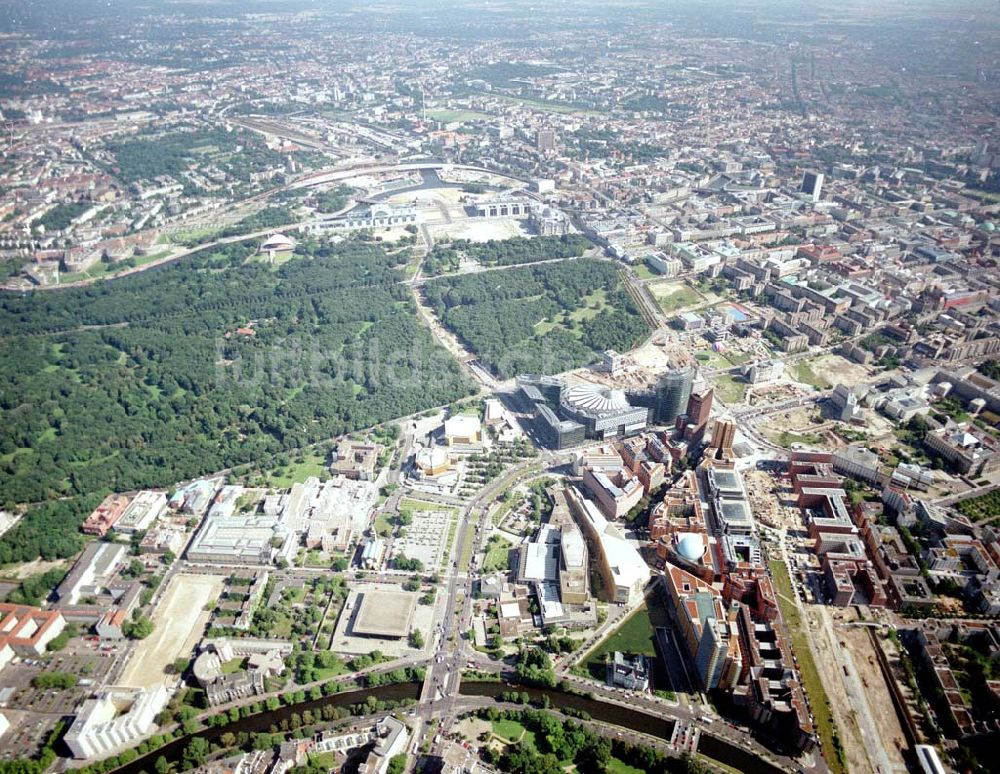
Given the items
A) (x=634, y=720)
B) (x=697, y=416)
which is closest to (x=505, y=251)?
(x=697, y=416)

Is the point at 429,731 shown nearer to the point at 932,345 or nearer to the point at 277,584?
the point at 277,584

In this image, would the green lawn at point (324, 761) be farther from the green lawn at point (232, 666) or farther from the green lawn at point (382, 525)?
the green lawn at point (382, 525)

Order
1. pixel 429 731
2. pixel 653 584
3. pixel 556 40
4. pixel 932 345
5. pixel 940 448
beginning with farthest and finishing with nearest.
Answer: pixel 556 40
pixel 932 345
pixel 940 448
pixel 653 584
pixel 429 731

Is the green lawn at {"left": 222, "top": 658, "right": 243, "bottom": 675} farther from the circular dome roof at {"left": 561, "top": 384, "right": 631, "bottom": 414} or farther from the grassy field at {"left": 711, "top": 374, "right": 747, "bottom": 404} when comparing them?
the grassy field at {"left": 711, "top": 374, "right": 747, "bottom": 404}

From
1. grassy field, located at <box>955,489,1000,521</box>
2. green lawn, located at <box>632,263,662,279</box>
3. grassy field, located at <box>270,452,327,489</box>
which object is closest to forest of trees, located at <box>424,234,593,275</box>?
green lawn, located at <box>632,263,662,279</box>

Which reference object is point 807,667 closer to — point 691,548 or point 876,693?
point 876,693

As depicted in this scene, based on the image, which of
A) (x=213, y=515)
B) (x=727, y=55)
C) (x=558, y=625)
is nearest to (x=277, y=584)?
(x=213, y=515)

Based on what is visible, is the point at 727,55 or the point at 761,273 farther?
the point at 727,55
